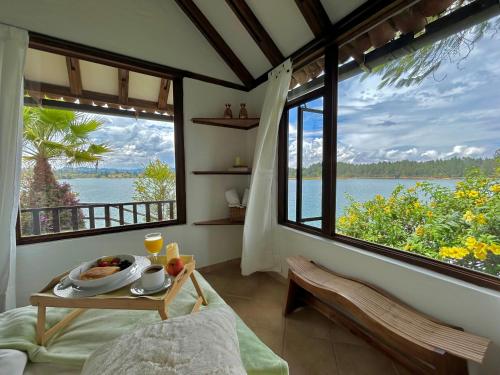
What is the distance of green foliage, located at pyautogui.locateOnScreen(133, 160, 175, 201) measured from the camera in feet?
7.29

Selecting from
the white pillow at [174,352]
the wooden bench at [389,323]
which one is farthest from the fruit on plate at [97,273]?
the wooden bench at [389,323]

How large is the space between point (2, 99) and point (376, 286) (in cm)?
289

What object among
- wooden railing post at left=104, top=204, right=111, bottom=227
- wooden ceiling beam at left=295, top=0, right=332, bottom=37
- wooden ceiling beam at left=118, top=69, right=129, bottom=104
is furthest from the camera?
wooden ceiling beam at left=118, top=69, right=129, bottom=104

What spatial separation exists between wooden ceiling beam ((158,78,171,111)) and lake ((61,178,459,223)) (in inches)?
36.5

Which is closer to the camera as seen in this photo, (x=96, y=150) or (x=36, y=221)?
(x=36, y=221)

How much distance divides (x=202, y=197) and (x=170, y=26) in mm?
1849

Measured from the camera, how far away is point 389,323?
1056 millimetres

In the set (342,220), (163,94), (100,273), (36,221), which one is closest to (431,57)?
(342,220)

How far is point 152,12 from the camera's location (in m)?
2.01

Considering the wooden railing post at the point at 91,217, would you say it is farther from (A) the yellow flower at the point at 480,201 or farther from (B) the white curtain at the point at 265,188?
(A) the yellow flower at the point at 480,201

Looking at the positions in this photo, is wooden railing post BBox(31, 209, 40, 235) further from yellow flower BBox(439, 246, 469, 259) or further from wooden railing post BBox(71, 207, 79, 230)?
yellow flower BBox(439, 246, 469, 259)

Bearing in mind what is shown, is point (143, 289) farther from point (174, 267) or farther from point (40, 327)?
point (40, 327)

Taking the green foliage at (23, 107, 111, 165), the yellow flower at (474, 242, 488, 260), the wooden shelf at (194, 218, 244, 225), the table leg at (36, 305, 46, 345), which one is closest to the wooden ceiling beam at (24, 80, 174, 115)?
the green foliage at (23, 107, 111, 165)

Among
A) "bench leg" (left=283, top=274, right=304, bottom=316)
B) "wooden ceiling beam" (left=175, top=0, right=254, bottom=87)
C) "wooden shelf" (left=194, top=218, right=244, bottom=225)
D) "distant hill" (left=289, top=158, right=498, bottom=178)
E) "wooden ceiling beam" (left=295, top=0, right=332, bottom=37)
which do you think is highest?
"wooden ceiling beam" (left=175, top=0, right=254, bottom=87)
